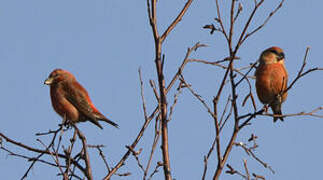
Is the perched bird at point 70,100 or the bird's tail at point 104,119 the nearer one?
the perched bird at point 70,100

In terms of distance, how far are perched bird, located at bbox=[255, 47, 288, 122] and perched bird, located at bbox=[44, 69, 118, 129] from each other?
6.78ft

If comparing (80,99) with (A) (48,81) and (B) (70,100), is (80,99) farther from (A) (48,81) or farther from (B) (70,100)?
(A) (48,81)

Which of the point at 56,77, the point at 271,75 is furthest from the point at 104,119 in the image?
the point at 271,75

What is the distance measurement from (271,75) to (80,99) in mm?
2493

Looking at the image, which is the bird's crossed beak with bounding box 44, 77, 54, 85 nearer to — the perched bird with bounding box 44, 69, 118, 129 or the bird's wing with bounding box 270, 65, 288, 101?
the perched bird with bounding box 44, 69, 118, 129

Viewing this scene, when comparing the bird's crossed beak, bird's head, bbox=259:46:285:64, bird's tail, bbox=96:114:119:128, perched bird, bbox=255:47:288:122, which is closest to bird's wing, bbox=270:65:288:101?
perched bird, bbox=255:47:288:122

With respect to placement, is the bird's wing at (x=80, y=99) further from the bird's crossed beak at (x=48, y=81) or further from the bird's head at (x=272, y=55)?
the bird's head at (x=272, y=55)

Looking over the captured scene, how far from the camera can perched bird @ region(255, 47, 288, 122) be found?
565cm

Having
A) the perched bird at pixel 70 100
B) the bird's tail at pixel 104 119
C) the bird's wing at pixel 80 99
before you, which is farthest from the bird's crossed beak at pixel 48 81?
the bird's tail at pixel 104 119

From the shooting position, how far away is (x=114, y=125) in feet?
21.8

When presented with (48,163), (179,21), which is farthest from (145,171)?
(179,21)

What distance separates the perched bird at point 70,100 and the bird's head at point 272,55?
7.06ft

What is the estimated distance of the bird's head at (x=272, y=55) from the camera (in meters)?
5.95

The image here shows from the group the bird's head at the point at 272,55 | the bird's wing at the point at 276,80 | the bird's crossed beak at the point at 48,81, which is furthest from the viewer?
the bird's crossed beak at the point at 48,81
